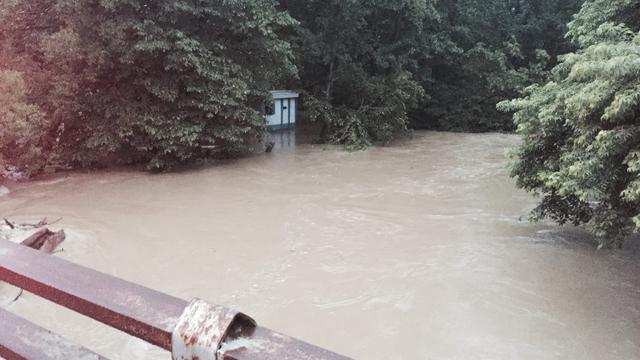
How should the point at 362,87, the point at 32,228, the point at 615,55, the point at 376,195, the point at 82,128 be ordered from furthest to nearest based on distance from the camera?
the point at 362,87 → the point at 82,128 → the point at 376,195 → the point at 32,228 → the point at 615,55

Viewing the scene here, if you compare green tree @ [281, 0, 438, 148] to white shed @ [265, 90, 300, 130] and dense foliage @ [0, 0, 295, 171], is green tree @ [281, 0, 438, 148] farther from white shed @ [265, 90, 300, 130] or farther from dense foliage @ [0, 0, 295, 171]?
dense foliage @ [0, 0, 295, 171]

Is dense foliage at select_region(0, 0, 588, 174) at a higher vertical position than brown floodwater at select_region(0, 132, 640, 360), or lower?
higher

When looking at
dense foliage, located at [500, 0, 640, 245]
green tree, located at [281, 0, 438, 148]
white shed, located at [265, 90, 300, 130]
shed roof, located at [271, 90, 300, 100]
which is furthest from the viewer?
white shed, located at [265, 90, 300, 130]

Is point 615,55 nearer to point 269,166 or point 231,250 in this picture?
point 231,250

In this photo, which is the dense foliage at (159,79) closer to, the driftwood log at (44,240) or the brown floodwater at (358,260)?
the brown floodwater at (358,260)

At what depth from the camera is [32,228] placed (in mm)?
6566

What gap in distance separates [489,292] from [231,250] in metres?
Answer: 3.23

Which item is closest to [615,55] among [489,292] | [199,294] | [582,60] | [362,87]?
[582,60]

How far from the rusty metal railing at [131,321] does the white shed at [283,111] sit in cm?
1610

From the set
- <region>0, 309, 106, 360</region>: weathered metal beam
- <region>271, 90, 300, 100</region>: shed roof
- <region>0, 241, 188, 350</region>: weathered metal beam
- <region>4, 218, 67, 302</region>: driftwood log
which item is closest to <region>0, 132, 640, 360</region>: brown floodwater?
<region>4, 218, 67, 302</region>: driftwood log

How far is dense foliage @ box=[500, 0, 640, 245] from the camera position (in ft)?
14.5

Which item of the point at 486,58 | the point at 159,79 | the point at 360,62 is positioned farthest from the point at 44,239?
the point at 486,58

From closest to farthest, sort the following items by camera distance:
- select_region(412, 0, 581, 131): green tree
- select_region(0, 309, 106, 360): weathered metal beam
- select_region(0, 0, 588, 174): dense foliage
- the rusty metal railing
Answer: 1. the rusty metal railing
2. select_region(0, 309, 106, 360): weathered metal beam
3. select_region(0, 0, 588, 174): dense foliage
4. select_region(412, 0, 581, 131): green tree

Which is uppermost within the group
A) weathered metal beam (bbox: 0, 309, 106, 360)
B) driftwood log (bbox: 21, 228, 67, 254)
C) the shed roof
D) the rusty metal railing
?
the shed roof
